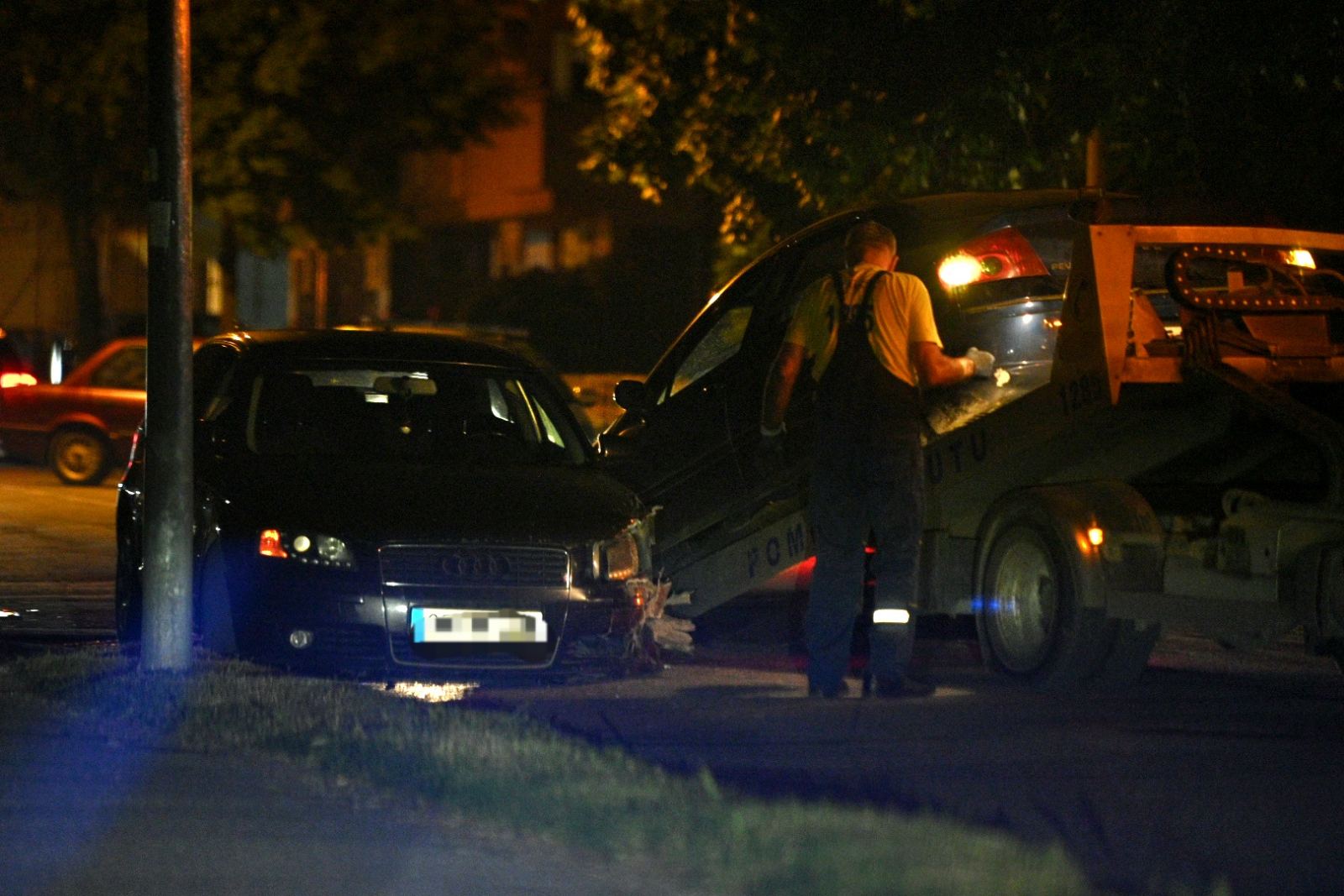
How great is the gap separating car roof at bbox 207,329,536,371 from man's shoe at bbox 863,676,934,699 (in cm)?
263

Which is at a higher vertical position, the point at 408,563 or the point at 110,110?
the point at 110,110

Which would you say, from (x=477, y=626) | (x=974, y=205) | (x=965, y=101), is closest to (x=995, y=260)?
(x=974, y=205)

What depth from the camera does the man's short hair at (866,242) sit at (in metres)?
→ 8.80

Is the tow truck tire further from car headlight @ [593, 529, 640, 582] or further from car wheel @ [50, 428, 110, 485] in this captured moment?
car wheel @ [50, 428, 110, 485]

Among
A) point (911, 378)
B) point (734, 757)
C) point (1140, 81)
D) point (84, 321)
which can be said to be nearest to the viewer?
point (734, 757)

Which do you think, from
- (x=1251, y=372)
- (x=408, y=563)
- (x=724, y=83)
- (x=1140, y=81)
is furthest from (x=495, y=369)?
(x=724, y=83)

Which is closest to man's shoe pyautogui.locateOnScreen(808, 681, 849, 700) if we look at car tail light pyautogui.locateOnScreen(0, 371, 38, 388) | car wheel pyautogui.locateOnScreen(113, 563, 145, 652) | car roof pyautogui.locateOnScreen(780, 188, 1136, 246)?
car roof pyautogui.locateOnScreen(780, 188, 1136, 246)

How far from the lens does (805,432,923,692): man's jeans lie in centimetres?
871

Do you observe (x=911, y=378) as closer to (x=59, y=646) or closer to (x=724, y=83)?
(x=59, y=646)

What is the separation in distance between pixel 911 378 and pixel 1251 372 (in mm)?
1400

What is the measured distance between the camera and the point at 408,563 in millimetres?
8875

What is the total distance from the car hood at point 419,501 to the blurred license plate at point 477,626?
30cm

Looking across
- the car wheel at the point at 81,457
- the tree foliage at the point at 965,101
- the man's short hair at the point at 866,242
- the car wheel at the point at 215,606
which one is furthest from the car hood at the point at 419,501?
the car wheel at the point at 81,457

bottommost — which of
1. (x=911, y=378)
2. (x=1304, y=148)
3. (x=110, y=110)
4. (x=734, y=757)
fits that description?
(x=734, y=757)
